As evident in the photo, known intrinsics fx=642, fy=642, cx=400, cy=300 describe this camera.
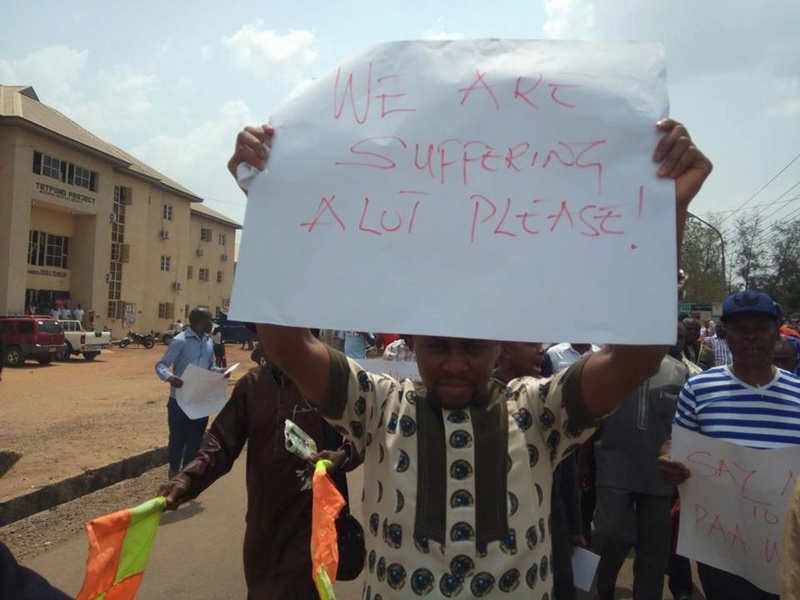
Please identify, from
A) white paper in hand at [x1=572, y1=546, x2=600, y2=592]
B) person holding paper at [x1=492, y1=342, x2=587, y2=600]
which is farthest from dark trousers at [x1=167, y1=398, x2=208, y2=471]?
white paper in hand at [x1=572, y1=546, x2=600, y2=592]

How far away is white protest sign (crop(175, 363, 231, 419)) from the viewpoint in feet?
19.3

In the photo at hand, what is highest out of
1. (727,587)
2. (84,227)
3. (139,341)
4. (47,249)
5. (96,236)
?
(84,227)

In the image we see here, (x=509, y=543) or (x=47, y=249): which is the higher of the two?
(x=47, y=249)

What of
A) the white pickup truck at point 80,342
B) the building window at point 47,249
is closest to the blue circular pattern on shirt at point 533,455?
the white pickup truck at point 80,342

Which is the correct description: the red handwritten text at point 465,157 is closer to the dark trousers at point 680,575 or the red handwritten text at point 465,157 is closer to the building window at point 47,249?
the dark trousers at point 680,575

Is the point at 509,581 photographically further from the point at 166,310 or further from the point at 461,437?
the point at 166,310

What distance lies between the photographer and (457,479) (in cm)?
170

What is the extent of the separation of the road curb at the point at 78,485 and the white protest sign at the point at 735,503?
17.5 feet

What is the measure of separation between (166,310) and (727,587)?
142 feet

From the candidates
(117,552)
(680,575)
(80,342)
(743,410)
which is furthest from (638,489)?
(80,342)

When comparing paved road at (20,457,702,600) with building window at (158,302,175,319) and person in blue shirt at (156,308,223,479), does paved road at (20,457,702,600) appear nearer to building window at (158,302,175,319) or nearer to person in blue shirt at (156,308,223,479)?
person in blue shirt at (156,308,223,479)

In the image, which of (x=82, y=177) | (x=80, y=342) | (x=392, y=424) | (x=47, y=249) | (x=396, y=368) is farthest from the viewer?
(x=82, y=177)

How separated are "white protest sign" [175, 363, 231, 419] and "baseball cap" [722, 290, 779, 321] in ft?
14.4

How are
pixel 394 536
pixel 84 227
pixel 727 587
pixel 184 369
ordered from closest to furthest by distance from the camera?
pixel 394 536 → pixel 727 587 → pixel 184 369 → pixel 84 227
